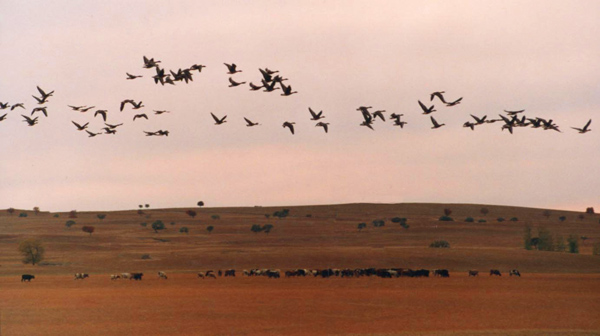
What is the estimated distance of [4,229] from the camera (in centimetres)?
15075

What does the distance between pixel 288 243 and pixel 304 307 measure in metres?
82.6

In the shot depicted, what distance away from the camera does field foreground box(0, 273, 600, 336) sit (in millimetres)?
39562

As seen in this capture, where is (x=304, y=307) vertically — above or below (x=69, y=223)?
below

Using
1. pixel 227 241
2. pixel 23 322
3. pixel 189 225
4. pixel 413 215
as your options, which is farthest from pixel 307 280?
pixel 413 215

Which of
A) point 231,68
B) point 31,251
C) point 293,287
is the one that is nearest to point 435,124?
point 231,68

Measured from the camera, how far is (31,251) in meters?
104

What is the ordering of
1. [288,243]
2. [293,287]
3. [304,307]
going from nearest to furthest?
1. [304,307]
2. [293,287]
3. [288,243]

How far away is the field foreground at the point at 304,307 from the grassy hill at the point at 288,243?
81.2ft

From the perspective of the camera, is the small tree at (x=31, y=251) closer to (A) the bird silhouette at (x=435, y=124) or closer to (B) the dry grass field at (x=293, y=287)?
(B) the dry grass field at (x=293, y=287)

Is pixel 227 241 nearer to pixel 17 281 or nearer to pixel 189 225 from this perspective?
pixel 189 225

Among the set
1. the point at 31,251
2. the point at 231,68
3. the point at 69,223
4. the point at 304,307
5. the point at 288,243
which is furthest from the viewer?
the point at 69,223

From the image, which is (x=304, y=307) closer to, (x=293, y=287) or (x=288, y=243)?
(x=293, y=287)

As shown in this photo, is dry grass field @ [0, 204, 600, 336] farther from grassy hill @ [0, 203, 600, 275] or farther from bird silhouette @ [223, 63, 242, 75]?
bird silhouette @ [223, 63, 242, 75]

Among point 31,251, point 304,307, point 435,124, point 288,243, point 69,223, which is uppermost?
point 435,124
